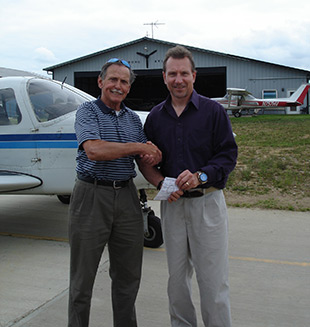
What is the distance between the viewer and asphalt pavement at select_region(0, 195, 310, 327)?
9.72 feet

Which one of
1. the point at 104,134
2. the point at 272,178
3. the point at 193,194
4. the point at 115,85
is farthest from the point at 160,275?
the point at 272,178

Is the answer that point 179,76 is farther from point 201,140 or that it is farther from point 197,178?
point 197,178

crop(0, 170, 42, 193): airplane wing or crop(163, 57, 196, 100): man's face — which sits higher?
crop(163, 57, 196, 100): man's face

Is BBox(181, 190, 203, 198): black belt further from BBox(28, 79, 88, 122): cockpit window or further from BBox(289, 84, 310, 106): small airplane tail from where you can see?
BBox(289, 84, 310, 106): small airplane tail

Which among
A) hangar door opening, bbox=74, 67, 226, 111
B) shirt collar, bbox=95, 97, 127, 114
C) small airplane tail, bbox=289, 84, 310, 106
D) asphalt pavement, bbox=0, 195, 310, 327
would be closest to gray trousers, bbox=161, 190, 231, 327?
asphalt pavement, bbox=0, 195, 310, 327

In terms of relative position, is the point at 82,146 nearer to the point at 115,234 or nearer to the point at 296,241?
the point at 115,234

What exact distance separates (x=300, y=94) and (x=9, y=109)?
28766 mm

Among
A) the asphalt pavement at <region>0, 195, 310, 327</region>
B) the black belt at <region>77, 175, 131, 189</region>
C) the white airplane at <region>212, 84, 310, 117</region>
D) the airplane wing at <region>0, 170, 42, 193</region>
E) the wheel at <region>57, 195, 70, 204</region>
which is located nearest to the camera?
the black belt at <region>77, 175, 131, 189</region>

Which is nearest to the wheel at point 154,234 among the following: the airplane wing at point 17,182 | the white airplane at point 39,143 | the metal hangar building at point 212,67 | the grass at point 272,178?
the white airplane at point 39,143

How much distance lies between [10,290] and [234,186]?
16.5 feet

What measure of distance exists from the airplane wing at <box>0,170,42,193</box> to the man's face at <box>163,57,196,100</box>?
284 centimetres

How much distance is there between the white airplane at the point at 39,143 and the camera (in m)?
4.48

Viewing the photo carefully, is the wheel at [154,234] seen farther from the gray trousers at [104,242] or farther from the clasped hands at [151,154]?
the clasped hands at [151,154]

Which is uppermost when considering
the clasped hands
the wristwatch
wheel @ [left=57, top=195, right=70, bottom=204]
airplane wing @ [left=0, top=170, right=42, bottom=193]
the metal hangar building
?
the metal hangar building
